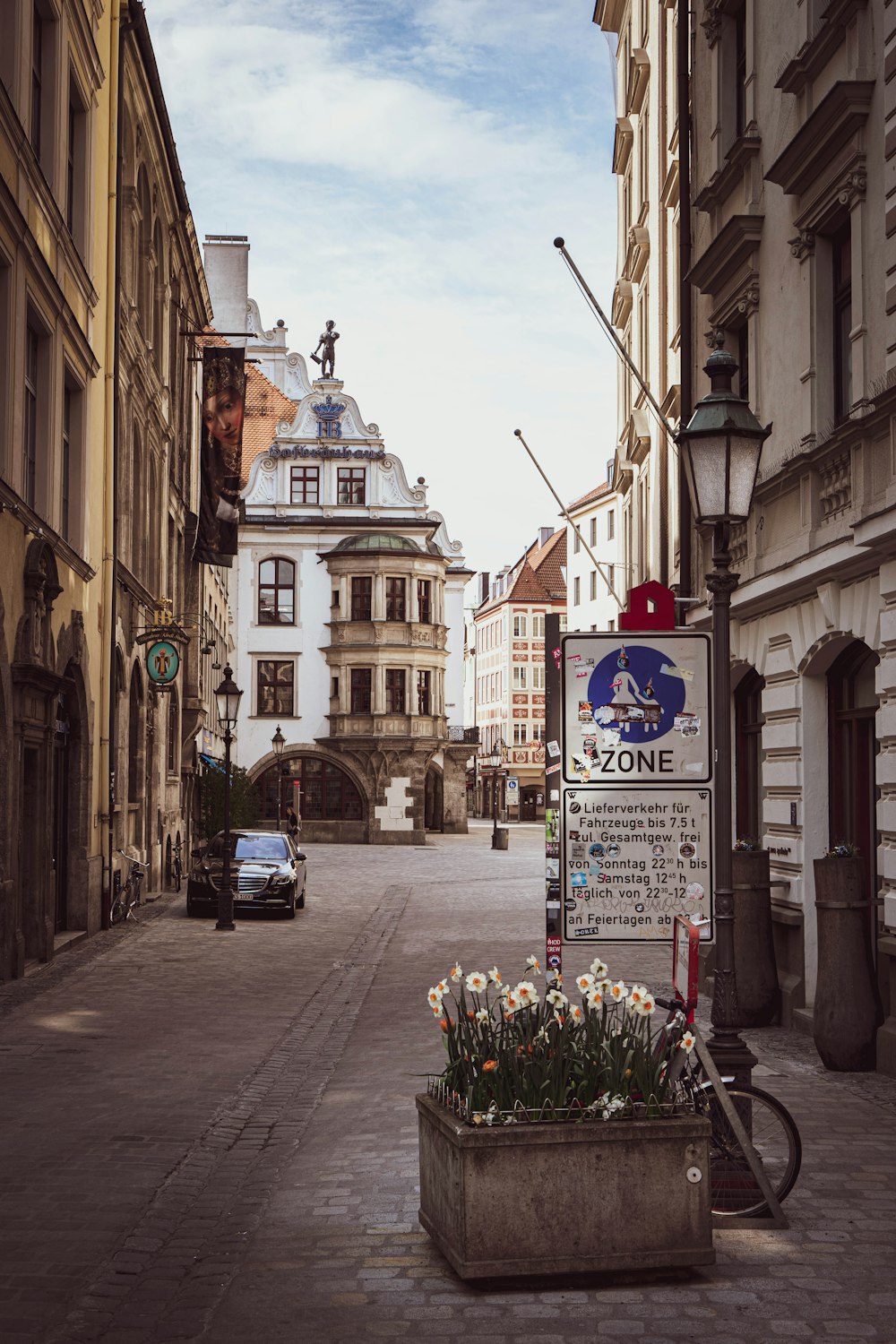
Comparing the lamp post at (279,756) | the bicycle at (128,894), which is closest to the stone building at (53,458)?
the bicycle at (128,894)

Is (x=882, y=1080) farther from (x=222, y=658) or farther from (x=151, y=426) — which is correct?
(x=222, y=658)

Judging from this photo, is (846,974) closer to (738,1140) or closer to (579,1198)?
(738,1140)

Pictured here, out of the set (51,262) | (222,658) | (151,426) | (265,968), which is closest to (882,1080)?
(265,968)

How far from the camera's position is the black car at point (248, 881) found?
2597 centimetres

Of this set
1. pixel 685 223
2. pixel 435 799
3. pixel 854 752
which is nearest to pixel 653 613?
pixel 854 752

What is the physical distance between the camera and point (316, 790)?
6103cm

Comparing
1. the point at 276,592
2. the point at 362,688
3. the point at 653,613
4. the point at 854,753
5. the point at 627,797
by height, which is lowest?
the point at 627,797

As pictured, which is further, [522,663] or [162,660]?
[522,663]

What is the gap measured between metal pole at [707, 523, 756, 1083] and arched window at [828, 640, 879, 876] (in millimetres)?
4540

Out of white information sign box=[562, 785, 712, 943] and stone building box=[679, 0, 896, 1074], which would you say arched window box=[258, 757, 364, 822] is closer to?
stone building box=[679, 0, 896, 1074]

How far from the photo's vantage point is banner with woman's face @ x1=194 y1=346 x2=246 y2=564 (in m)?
35.3

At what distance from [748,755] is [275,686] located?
46.5 metres

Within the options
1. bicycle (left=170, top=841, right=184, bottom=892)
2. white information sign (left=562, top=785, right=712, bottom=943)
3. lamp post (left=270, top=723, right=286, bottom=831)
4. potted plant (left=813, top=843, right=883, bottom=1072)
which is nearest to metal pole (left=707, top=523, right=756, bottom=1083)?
white information sign (left=562, top=785, right=712, bottom=943)

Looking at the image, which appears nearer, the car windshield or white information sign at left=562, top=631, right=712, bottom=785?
white information sign at left=562, top=631, right=712, bottom=785
